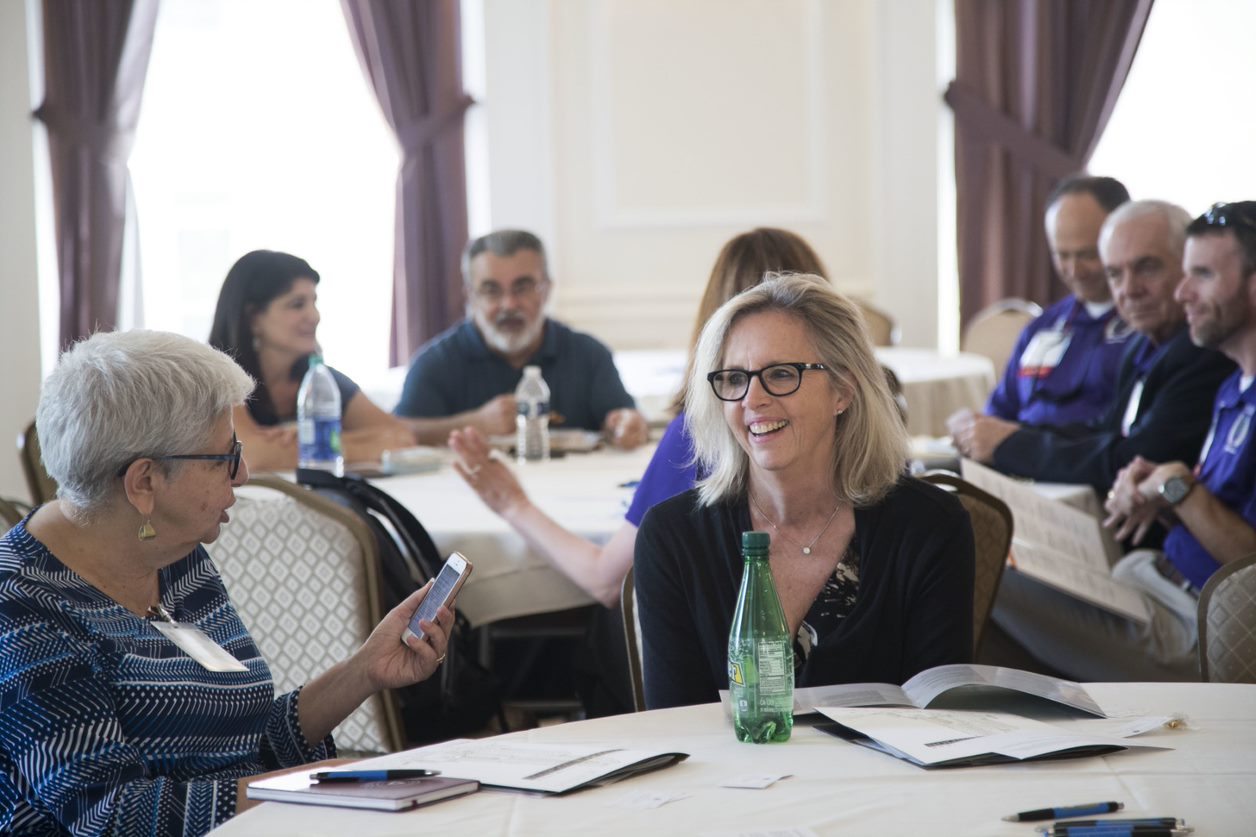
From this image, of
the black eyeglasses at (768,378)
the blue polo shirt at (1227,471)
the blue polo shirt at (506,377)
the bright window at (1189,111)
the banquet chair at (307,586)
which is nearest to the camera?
the black eyeglasses at (768,378)

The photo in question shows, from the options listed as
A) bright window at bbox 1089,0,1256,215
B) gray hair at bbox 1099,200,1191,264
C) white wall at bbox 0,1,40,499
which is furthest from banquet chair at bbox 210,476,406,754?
bright window at bbox 1089,0,1256,215

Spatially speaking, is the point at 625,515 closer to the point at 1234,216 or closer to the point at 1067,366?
the point at 1234,216

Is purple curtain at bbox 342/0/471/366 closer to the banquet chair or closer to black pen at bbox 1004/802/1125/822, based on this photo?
the banquet chair

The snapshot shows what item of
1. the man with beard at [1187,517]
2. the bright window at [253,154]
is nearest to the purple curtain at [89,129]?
the bright window at [253,154]

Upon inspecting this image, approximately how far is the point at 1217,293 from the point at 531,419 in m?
1.80

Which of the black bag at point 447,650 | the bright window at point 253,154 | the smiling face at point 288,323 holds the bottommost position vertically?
the black bag at point 447,650

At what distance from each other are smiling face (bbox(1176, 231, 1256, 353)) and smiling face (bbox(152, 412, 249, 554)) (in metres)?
2.26

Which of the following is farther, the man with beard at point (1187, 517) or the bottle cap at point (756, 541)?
the man with beard at point (1187, 517)

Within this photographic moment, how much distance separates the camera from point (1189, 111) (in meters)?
7.15

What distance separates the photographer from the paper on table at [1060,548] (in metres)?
2.81

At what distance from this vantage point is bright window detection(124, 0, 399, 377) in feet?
24.2

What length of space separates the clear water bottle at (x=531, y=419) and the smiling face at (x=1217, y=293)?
1696 millimetres

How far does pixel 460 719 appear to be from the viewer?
8.59 feet

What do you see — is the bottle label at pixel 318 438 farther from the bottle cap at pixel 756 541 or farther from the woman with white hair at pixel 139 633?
the bottle cap at pixel 756 541
